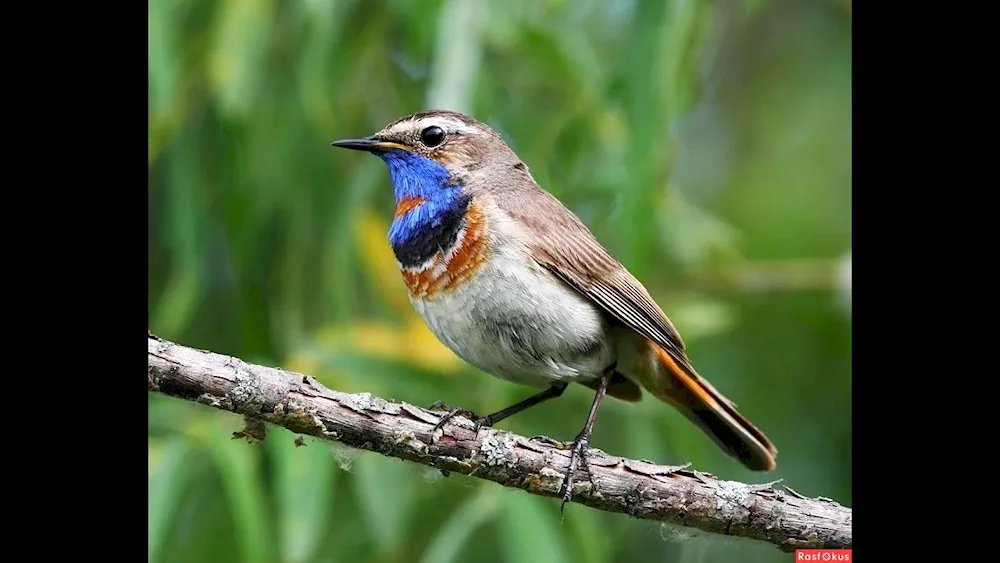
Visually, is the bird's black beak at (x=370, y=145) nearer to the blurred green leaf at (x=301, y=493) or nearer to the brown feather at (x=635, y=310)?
the brown feather at (x=635, y=310)

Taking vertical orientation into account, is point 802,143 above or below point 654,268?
above

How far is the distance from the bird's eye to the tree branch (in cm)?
111

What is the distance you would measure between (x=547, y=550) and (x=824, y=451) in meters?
2.04

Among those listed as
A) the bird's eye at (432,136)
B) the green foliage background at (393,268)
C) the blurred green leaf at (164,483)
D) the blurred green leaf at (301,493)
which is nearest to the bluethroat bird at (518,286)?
the bird's eye at (432,136)

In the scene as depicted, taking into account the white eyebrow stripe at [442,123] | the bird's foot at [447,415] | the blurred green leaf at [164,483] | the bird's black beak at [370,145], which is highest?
the white eyebrow stripe at [442,123]

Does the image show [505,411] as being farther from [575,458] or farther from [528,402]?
[575,458]

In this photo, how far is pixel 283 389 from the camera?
3.29m

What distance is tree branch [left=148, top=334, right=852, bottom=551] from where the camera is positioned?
3.28 metres

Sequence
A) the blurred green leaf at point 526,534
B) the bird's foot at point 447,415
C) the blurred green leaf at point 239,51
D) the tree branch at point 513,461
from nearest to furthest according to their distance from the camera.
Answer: the tree branch at point 513,461 < the bird's foot at point 447,415 < the blurred green leaf at point 526,534 < the blurred green leaf at point 239,51

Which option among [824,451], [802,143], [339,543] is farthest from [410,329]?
[802,143]

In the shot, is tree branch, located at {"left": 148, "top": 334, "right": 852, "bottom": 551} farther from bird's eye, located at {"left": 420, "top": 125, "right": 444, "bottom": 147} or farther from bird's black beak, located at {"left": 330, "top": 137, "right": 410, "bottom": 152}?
bird's eye, located at {"left": 420, "top": 125, "right": 444, "bottom": 147}

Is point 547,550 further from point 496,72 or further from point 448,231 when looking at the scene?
point 496,72

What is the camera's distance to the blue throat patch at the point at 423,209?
3.93 meters

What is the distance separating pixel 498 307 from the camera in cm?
383
